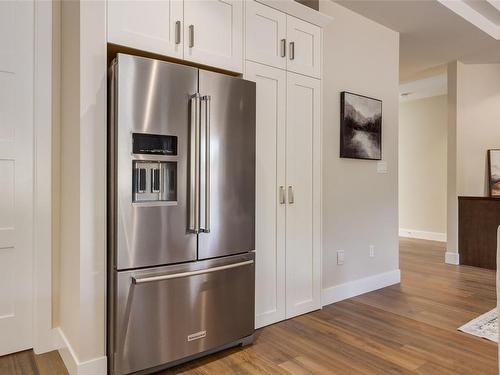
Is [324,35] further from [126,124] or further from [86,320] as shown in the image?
[86,320]

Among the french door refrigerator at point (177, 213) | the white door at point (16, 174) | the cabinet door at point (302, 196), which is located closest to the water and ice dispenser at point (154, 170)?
the french door refrigerator at point (177, 213)

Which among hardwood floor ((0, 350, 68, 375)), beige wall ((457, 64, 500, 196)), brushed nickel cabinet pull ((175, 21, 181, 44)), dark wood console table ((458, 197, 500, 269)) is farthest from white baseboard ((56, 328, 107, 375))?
beige wall ((457, 64, 500, 196))

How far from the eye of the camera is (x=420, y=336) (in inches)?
101

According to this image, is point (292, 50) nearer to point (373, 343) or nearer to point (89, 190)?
point (89, 190)

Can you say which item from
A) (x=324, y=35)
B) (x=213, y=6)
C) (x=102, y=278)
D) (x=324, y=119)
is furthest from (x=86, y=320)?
(x=324, y=35)

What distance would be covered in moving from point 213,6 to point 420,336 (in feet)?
8.85

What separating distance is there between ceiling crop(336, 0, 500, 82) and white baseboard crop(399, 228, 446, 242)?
10.6 feet

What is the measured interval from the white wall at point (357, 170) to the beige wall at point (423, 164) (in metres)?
3.41

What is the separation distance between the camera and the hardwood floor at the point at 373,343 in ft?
6.96

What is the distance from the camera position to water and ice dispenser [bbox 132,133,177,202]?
1959 mm

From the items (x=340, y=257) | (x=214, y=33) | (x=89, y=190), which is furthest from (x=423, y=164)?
(x=89, y=190)

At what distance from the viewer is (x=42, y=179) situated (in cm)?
235

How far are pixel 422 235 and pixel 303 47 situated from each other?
18.2 ft

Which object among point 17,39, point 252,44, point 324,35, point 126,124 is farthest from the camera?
point 324,35
